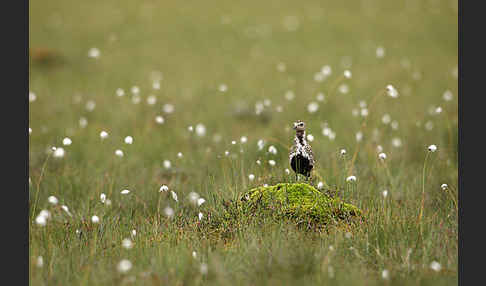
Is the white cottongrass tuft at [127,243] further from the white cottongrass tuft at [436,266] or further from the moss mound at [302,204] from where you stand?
the white cottongrass tuft at [436,266]

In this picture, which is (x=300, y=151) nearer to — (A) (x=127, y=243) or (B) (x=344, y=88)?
(A) (x=127, y=243)

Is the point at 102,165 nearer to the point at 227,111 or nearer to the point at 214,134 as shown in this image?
the point at 214,134

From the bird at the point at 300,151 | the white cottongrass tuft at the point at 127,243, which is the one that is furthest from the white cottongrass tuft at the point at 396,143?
the white cottongrass tuft at the point at 127,243

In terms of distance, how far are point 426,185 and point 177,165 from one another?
3382mm

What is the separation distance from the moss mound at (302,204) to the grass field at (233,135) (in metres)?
0.15

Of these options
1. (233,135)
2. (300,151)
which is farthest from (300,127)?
(233,135)

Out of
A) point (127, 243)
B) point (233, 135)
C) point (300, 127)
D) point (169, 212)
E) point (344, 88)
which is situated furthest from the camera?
point (344, 88)

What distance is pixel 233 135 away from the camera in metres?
7.91

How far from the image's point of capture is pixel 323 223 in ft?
13.9

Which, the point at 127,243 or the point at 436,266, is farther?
the point at 127,243

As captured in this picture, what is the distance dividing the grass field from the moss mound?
0.49 feet

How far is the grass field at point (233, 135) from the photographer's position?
372cm

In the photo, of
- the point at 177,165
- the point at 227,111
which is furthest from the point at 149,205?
the point at 227,111

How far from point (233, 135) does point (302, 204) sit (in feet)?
12.2
